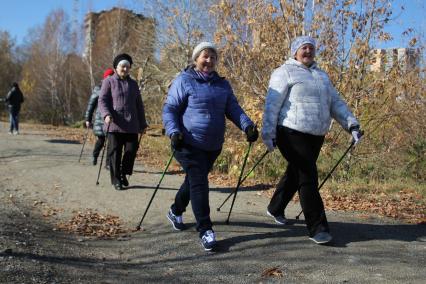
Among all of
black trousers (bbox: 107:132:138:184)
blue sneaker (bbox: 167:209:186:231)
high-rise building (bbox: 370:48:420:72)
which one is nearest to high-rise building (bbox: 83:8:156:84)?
high-rise building (bbox: 370:48:420:72)

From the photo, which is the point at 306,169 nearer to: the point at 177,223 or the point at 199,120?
the point at 199,120

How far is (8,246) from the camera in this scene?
15.6 feet

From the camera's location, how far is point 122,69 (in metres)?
8.24

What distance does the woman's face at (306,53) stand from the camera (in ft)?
17.3

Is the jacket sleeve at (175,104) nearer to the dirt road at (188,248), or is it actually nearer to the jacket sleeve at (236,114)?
the jacket sleeve at (236,114)

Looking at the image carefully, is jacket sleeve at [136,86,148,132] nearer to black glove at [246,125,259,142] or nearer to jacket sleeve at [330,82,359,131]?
black glove at [246,125,259,142]

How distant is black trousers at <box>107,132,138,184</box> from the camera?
27.0 feet

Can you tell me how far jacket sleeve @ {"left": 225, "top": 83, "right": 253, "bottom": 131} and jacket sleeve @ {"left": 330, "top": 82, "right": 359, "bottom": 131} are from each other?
0.93m

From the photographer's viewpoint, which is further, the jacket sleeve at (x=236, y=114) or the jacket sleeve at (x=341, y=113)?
the jacket sleeve at (x=341, y=113)

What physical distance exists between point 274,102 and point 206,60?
811 millimetres

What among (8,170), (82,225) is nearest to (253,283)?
(82,225)

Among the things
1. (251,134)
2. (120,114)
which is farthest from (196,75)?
(120,114)

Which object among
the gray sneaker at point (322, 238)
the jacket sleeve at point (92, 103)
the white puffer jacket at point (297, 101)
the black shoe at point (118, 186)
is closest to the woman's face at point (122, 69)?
the black shoe at point (118, 186)

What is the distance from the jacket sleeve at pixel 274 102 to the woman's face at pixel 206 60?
668 millimetres
